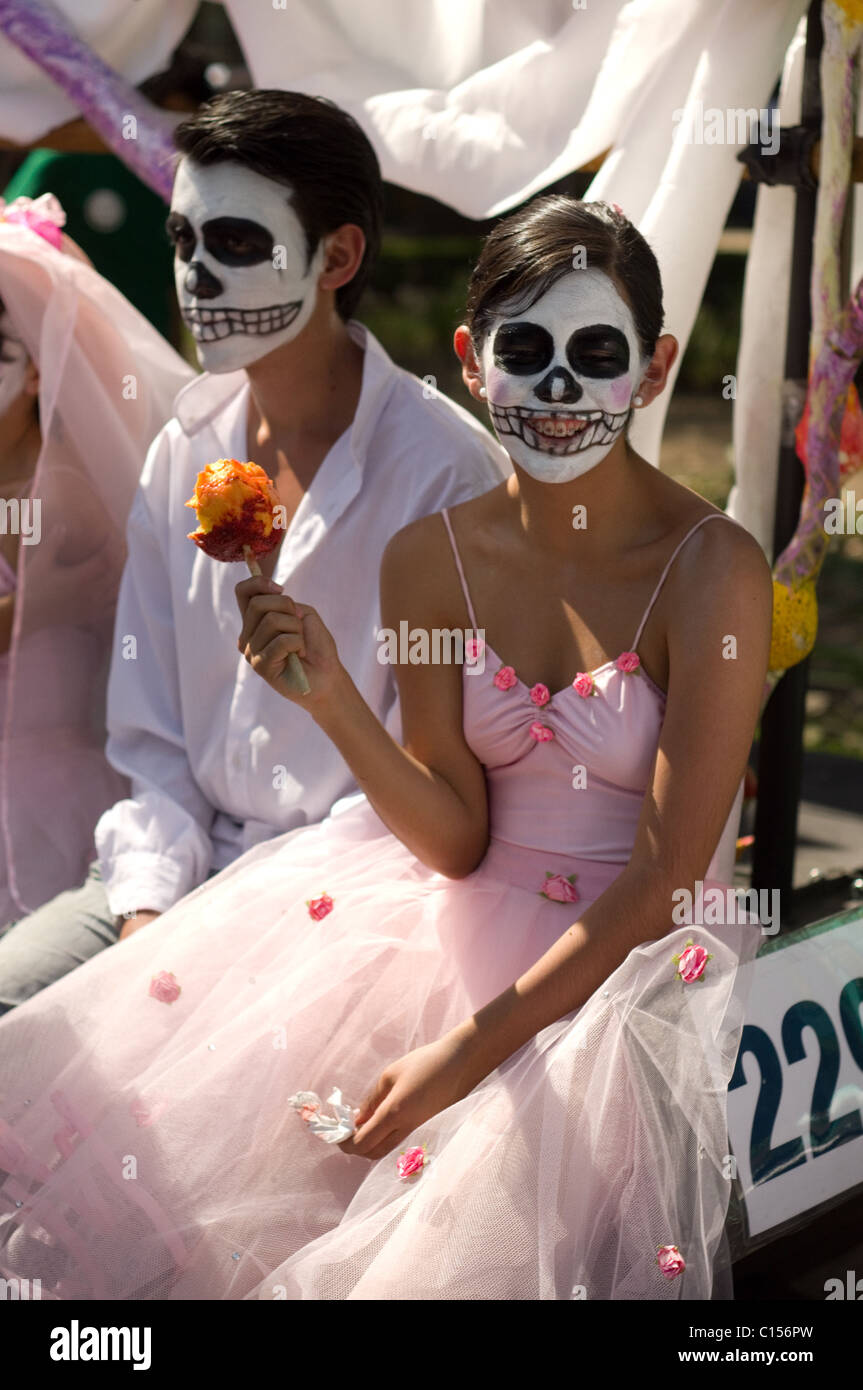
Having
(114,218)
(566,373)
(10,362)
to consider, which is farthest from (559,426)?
(114,218)

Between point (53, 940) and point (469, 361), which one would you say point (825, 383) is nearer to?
point (469, 361)

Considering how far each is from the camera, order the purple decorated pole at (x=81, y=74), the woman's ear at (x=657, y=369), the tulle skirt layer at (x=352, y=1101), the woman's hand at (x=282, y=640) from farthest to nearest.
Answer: the purple decorated pole at (x=81, y=74)
the woman's ear at (x=657, y=369)
the woman's hand at (x=282, y=640)
the tulle skirt layer at (x=352, y=1101)

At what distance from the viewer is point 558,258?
1.96 meters

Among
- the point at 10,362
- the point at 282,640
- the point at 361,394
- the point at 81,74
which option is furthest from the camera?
the point at 81,74

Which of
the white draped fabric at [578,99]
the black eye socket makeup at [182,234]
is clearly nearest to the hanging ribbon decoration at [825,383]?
the white draped fabric at [578,99]

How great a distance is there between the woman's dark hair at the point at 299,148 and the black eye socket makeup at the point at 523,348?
614 millimetres

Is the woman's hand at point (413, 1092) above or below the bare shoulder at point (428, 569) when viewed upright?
below

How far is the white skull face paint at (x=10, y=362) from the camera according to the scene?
9.30 feet

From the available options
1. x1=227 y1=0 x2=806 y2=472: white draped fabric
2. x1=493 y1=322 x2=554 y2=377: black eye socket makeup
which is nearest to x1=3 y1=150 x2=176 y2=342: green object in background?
x1=227 y1=0 x2=806 y2=472: white draped fabric

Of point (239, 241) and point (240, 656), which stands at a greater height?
point (239, 241)

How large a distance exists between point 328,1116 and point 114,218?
8.78 feet

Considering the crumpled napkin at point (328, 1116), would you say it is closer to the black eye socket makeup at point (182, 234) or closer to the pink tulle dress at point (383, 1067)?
the pink tulle dress at point (383, 1067)

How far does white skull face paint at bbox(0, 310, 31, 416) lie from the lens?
2836mm
